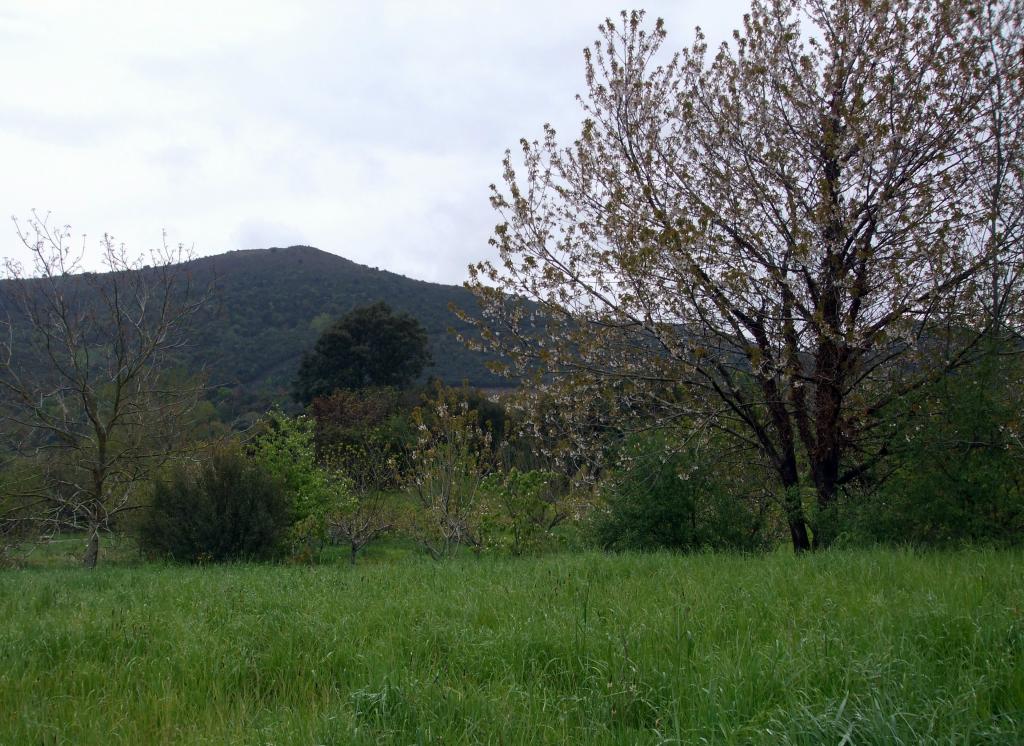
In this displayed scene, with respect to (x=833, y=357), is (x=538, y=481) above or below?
below

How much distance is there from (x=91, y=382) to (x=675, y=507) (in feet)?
39.8

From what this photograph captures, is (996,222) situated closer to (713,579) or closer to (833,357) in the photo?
(833,357)

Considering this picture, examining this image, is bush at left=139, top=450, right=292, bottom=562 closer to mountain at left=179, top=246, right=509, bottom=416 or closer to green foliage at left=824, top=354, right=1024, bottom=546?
green foliage at left=824, top=354, right=1024, bottom=546

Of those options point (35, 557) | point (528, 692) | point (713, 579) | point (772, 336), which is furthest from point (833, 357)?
point (35, 557)

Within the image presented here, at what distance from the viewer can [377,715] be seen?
311 centimetres

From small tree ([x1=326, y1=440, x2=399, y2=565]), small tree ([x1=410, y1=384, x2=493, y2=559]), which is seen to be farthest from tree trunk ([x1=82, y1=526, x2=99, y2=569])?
small tree ([x1=410, y1=384, x2=493, y2=559])

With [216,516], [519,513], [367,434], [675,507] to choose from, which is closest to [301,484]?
[216,516]

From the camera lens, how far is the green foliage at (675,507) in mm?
9938

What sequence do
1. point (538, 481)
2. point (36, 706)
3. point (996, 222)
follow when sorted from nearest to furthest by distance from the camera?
point (36, 706)
point (996, 222)
point (538, 481)

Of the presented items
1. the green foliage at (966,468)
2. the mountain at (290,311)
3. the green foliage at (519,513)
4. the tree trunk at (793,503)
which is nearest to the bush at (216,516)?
the green foliage at (519,513)

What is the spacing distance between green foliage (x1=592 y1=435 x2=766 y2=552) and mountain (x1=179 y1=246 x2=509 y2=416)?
2798cm

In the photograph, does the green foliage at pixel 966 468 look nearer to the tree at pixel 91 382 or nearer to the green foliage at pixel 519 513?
the green foliage at pixel 519 513

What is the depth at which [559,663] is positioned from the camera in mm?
3812

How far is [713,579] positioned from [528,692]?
2.89 metres
